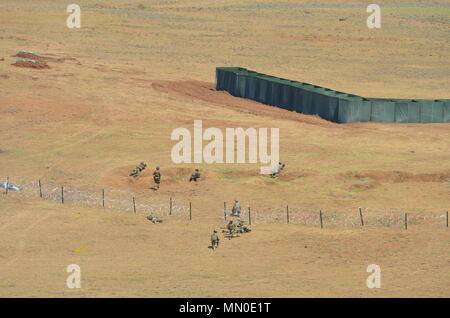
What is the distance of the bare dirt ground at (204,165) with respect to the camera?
28.7 metres

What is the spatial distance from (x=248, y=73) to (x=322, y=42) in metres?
26.5

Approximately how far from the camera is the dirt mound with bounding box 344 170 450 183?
4094cm

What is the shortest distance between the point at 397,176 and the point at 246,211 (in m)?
8.75

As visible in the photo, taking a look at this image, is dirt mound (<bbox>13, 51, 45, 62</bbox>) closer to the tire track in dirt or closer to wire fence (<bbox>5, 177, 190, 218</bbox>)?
wire fence (<bbox>5, 177, 190, 218</bbox>)

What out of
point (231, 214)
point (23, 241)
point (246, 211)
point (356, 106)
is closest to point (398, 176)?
point (246, 211)

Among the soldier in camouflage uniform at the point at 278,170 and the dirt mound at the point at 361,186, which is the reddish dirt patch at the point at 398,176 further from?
the soldier in camouflage uniform at the point at 278,170

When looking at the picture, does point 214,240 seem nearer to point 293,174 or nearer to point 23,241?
point 23,241

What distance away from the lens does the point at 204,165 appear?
4253 cm

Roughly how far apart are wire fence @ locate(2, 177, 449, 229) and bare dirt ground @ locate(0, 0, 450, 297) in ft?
2.58

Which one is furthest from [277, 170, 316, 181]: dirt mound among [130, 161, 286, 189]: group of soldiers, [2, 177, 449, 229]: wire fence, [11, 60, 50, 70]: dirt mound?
[11, 60, 50, 70]: dirt mound

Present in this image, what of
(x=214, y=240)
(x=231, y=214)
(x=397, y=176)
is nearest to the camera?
(x=214, y=240)

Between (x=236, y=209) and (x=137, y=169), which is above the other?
(x=137, y=169)

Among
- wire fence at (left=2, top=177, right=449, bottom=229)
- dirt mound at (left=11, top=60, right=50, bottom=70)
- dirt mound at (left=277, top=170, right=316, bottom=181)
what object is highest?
dirt mound at (left=11, top=60, right=50, bottom=70)

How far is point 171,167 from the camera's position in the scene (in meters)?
41.8
